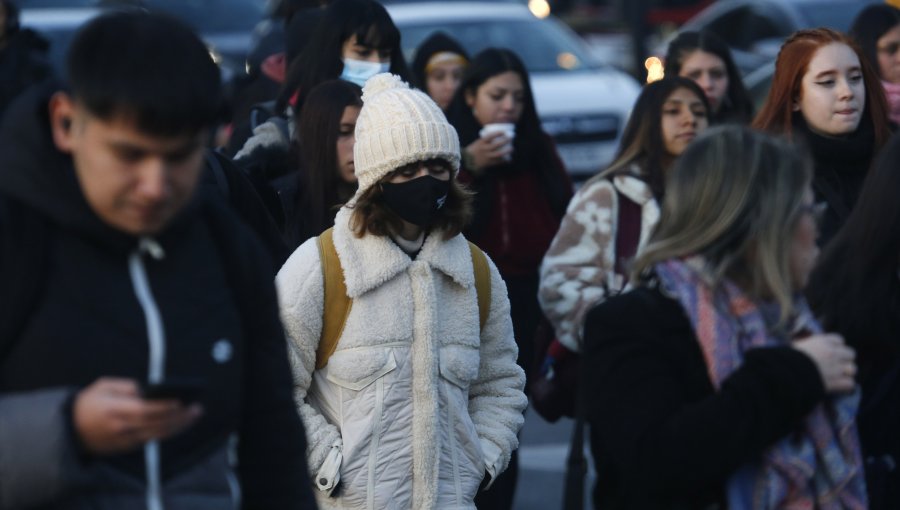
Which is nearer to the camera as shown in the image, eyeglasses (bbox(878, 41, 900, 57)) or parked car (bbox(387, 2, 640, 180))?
eyeglasses (bbox(878, 41, 900, 57))

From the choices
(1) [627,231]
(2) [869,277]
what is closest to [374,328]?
(2) [869,277]

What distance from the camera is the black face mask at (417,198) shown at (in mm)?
4594

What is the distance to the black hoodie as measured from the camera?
2660 millimetres

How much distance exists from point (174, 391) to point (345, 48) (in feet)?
14.2

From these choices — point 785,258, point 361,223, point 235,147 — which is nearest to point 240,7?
point 235,147

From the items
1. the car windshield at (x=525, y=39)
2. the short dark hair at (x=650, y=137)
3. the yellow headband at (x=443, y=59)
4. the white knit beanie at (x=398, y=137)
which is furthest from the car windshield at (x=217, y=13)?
the white knit beanie at (x=398, y=137)

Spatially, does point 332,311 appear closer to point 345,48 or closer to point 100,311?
A: point 100,311

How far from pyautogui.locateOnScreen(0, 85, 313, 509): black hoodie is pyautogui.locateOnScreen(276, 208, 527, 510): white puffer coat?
4.81 feet

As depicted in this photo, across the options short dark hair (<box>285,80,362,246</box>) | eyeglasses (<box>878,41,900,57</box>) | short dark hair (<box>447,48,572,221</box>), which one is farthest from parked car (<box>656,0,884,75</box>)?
short dark hair (<box>285,80,362,246</box>)

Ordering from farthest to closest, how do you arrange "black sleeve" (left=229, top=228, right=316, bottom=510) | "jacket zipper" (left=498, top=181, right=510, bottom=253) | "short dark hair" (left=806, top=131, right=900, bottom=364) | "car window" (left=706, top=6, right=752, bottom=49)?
"car window" (left=706, top=6, right=752, bottom=49) → "jacket zipper" (left=498, top=181, right=510, bottom=253) → "short dark hair" (left=806, top=131, right=900, bottom=364) → "black sleeve" (left=229, top=228, right=316, bottom=510)

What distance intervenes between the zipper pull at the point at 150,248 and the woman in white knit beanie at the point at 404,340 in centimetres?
163

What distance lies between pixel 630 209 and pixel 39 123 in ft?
11.2

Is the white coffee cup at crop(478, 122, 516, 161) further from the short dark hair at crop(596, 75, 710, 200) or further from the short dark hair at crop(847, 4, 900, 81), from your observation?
the short dark hair at crop(847, 4, 900, 81)

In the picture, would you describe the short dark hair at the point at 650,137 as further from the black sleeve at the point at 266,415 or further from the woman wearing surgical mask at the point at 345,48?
the black sleeve at the point at 266,415
